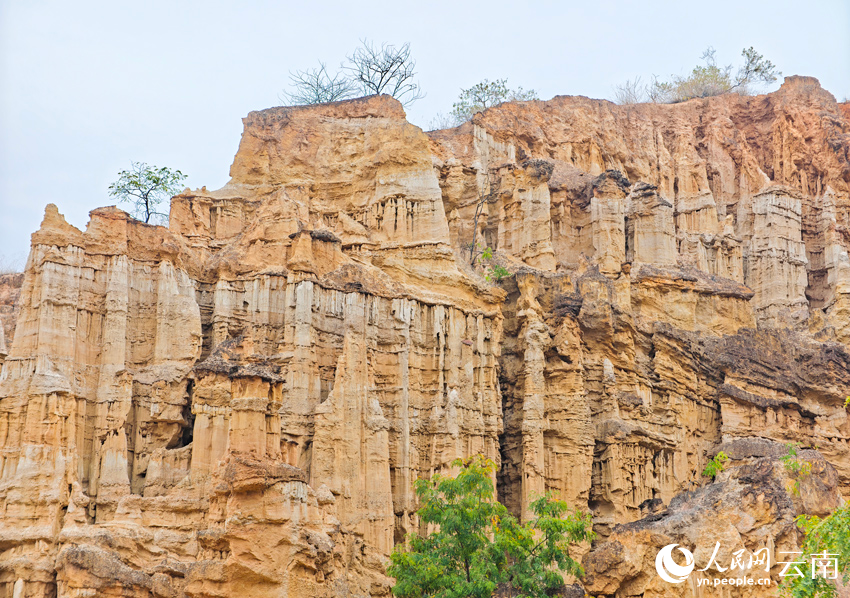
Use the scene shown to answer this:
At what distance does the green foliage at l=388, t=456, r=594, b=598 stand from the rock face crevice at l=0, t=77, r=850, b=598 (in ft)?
4.01

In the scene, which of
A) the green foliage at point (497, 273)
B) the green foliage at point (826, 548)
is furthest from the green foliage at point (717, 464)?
the green foliage at point (826, 548)

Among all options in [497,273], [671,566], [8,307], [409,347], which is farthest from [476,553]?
[8,307]

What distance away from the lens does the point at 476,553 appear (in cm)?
2736

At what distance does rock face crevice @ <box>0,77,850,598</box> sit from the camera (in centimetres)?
2808

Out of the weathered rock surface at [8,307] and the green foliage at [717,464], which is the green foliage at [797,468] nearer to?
the green foliage at [717,464]

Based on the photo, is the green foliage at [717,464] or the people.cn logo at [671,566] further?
the green foliage at [717,464]

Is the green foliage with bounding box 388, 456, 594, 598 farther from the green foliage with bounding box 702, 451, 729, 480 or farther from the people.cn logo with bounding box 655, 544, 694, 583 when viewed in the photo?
the green foliage with bounding box 702, 451, 729, 480

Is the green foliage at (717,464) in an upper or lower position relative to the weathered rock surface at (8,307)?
lower

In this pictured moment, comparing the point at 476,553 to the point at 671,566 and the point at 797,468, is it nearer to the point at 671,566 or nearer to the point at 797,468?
the point at 671,566

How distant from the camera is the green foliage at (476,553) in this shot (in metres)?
26.7

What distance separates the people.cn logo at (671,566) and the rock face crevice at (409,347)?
427 mm

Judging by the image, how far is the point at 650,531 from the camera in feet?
87.4

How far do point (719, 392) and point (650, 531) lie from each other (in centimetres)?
1793

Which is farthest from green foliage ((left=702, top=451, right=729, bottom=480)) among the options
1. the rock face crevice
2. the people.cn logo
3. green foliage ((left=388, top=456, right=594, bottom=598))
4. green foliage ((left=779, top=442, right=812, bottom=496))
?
the people.cn logo
